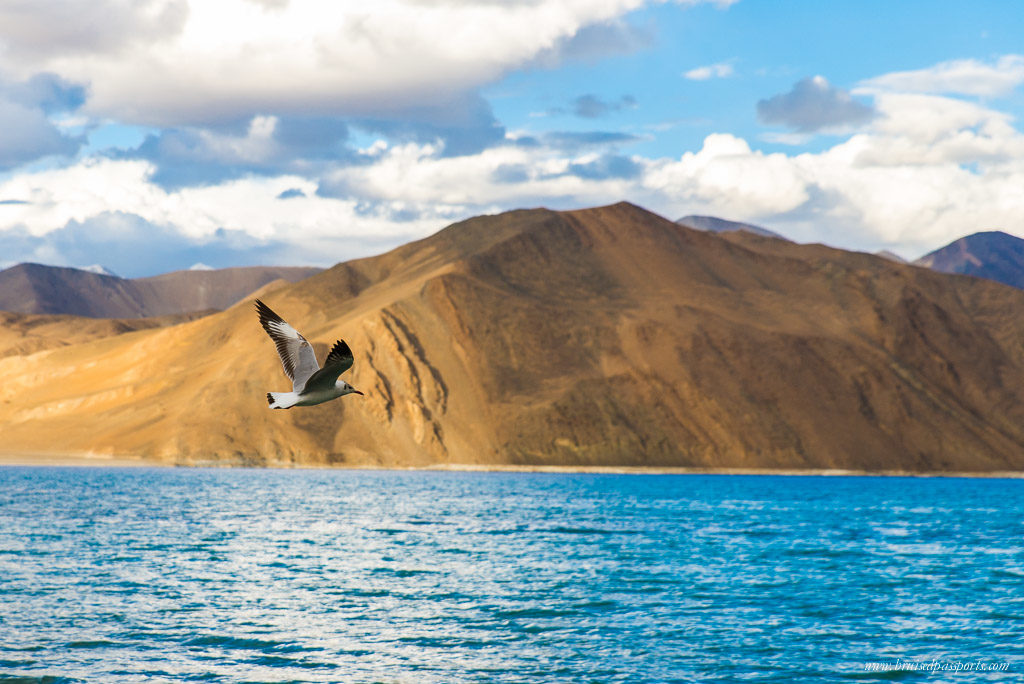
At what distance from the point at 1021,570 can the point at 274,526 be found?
43468 mm

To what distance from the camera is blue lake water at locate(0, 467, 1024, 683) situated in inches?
1146

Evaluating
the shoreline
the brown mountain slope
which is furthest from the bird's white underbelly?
the shoreline

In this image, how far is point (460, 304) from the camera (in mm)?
170125

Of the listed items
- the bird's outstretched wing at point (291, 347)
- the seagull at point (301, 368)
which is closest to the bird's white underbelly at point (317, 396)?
the seagull at point (301, 368)

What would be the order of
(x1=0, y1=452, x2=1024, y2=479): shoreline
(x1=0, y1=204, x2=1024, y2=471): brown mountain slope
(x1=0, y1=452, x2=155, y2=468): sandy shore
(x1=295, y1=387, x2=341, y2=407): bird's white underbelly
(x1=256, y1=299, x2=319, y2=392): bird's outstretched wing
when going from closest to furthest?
(x1=256, y1=299, x2=319, y2=392): bird's outstretched wing, (x1=295, y1=387, x2=341, y2=407): bird's white underbelly, (x1=0, y1=452, x2=1024, y2=479): shoreline, (x1=0, y1=452, x2=155, y2=468): sandy shore, (x1=0, y1=204, x2=1024, y2=471): brown mountain slope

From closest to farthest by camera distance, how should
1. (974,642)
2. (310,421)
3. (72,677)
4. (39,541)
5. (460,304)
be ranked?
(72,677), (974,642), (39,541), (310,421), (460,304)

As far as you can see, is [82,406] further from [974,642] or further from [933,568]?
[974,642]

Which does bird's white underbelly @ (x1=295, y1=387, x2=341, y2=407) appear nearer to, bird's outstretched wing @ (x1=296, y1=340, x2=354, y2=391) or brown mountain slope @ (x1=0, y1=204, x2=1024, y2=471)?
bird's outstretched wing @ (x1=296, y1=340, x2=354, y2=391)

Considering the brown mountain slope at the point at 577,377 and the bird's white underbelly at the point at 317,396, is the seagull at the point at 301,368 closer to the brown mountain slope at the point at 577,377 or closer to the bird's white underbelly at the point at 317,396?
the bird's white underbelly at the point at 317,396

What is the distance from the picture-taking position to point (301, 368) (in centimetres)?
1966

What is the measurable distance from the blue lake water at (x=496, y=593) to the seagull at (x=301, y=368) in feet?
34.3

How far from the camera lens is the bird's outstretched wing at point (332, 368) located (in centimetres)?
1789

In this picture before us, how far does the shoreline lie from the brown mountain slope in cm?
130

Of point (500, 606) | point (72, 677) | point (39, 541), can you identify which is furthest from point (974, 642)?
point (39, 541)
